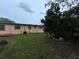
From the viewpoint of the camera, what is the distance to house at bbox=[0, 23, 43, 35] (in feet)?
128

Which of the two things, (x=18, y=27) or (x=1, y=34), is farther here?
(x=18, y=27)

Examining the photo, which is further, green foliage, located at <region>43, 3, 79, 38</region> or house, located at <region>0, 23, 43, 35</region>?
house, located at <region>0, 23, 43, 35</region>

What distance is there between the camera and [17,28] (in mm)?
42156

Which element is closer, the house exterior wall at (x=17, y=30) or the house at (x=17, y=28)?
the house at (x=17, y=28)

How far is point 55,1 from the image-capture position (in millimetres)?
20875

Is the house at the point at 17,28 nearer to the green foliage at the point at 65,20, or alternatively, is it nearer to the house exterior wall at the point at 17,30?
the house exterior wall at the point at 17,30

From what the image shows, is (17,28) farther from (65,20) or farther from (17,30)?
(65,20)

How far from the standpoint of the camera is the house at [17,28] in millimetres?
39031

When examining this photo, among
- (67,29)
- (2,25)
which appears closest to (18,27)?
(2,25)

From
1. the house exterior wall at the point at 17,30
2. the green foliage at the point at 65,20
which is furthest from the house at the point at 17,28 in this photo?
the green foliage at the point at 65,20

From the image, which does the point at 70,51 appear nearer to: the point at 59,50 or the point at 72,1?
the point at 59,50

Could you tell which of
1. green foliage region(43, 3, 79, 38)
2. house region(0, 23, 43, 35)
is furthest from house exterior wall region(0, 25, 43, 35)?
green foliage region(43, 3, 79, 38)

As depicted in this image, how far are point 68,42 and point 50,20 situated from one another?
3658 millimetres

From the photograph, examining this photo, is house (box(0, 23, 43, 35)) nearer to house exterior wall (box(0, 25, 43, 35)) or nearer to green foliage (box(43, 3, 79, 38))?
house exterior wall (box(0, 25, 43, 35))
